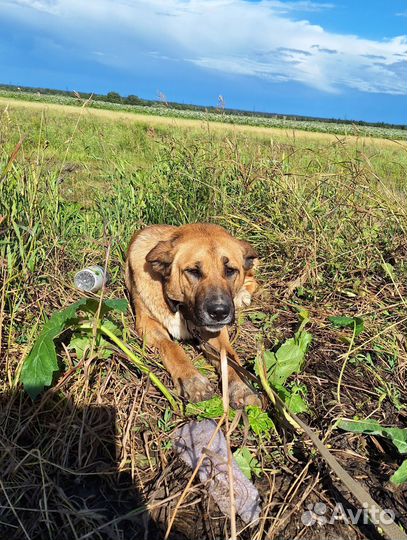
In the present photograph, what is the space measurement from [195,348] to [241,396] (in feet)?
2.72

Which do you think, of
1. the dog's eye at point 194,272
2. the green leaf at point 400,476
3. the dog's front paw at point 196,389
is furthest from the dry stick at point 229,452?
the dog's eye at point 194,272

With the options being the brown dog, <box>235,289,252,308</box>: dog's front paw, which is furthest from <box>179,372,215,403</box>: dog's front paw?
<box>235,289,252,308</box>: dog's front paw

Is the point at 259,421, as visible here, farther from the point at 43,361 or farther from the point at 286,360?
the point at 43,361

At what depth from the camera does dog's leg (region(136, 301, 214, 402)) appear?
2.74m

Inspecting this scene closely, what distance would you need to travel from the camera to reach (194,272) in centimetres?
320

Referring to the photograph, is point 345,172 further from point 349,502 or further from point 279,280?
point 349,502

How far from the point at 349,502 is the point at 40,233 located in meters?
2.80

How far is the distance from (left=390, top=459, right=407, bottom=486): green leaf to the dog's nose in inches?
51.9

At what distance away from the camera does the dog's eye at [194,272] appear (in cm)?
318

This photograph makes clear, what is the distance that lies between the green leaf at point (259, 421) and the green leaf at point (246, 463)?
166mm

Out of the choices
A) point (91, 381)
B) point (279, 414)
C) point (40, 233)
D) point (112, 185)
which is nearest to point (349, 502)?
point (279, 414)

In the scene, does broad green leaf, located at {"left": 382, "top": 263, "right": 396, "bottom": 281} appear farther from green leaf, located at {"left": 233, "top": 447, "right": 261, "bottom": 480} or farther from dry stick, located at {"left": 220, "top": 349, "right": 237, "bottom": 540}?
dry stick, located at {"left": 220, "top": 349, "right": 237, "bottom": 540}

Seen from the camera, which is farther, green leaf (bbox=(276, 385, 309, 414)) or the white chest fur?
the white chest fur

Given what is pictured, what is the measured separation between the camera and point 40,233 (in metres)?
3.55
